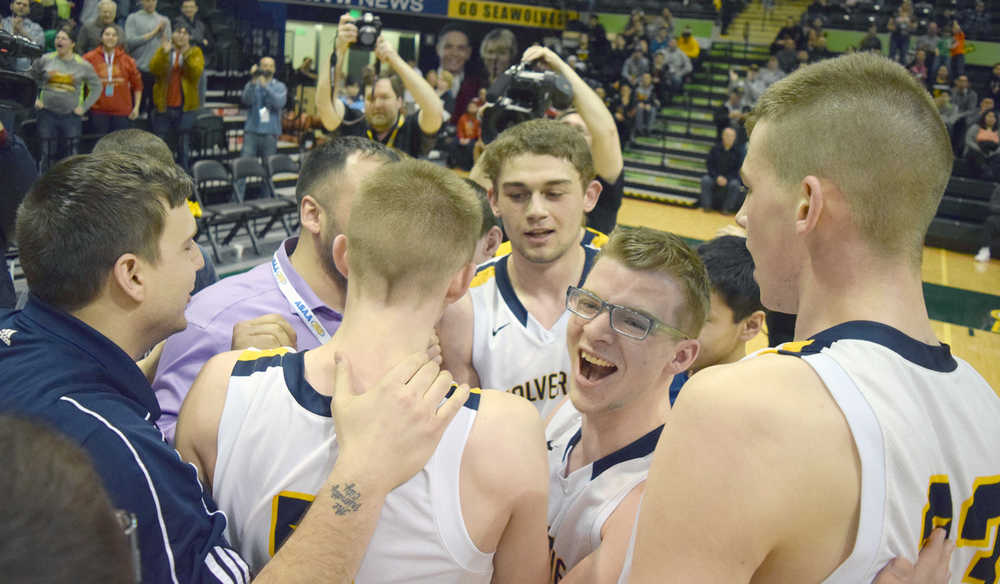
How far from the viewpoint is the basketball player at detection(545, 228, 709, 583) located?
7.31ft

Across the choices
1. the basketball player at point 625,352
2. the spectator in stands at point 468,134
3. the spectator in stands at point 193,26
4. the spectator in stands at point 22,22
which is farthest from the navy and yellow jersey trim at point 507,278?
the spectator in stands at point 468,134

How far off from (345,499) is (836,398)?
91cm

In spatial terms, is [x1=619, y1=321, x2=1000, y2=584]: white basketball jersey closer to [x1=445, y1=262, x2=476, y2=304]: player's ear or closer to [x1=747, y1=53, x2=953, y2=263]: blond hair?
[x1=747, y1=53, x2=953, y2=263]: blond hair

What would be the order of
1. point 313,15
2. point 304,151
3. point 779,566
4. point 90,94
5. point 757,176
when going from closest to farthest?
1. point 779,566
2. point 757,176
3. point 90,94
4. point 304,151
5. point 313,15

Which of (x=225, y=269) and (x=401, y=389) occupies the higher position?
(x=401, y=389)

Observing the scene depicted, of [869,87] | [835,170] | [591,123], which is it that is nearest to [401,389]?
[835,170]

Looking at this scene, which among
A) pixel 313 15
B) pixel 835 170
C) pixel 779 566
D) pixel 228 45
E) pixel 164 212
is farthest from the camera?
pixel 313 15

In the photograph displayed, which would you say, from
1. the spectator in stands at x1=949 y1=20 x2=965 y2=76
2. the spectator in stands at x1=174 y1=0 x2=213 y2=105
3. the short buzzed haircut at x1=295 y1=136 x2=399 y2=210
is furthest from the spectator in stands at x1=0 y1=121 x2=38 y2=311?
the spectator in stands at x1=949 y1=20 x2=965 y2=76

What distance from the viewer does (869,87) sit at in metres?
1.51

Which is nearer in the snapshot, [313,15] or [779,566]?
[779,566]

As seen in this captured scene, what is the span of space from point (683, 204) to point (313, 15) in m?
8.85

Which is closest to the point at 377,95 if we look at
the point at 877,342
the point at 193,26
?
the point at 877,342

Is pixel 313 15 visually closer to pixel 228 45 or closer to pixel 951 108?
pixel 228 45

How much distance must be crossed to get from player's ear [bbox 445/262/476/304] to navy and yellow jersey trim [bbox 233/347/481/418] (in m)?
0.25
